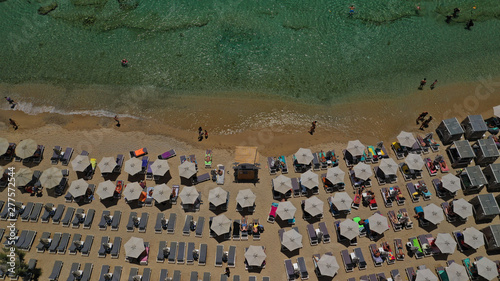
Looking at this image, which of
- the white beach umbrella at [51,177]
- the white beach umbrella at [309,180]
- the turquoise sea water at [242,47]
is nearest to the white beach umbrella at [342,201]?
the white beach umbrella at [309,180]

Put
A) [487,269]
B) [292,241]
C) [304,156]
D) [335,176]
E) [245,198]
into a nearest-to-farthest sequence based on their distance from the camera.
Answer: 1. [487,269]
2. [292,241]
3. [245,198]
4. [335,176]
5. [304,156]

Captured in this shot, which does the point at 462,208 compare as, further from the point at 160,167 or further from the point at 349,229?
the point at 160,167

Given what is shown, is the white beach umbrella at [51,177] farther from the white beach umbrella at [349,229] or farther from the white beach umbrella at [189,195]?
the white beach umbrella at [349,229]

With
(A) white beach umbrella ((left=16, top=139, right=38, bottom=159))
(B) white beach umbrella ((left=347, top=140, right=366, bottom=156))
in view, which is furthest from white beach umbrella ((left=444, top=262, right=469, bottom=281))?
(A) white beach umbrella ((left=16, top=139, right=38, bottom=159))

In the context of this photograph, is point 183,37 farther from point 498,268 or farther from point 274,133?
point 498,268

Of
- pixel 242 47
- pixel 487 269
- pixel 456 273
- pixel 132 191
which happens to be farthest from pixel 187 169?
pixel 487 269

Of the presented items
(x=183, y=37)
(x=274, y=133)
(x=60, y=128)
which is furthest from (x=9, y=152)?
(x=274, y=133)

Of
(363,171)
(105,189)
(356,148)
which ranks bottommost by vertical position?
(105,189)

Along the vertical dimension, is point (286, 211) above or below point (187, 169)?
below
